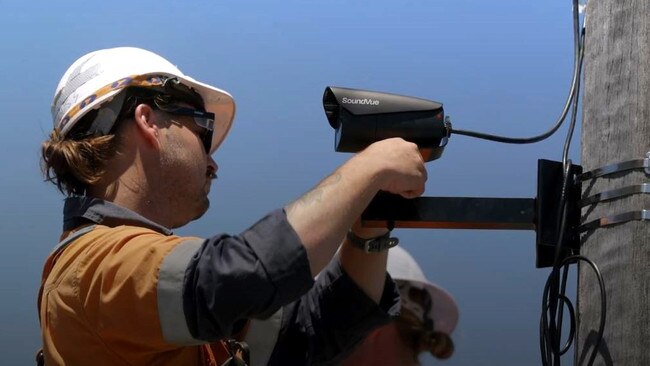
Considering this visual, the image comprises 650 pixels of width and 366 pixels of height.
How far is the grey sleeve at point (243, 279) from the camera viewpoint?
6.82 feet

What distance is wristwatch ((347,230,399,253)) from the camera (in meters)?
2.98

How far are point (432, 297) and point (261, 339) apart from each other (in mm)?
1052

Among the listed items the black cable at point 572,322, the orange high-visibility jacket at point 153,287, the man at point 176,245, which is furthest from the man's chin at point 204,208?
the black cable at point 572,322

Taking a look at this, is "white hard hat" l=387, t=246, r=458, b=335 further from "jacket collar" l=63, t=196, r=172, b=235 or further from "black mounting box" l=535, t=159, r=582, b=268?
"jacket collar" l=63, t=196, r=172, b=235

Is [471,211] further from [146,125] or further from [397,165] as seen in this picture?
[146,125]

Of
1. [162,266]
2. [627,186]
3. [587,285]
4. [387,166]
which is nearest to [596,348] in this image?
[587,285]

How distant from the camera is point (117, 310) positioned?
86.2 inches

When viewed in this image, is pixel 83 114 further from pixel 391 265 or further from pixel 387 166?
pixel 391 265

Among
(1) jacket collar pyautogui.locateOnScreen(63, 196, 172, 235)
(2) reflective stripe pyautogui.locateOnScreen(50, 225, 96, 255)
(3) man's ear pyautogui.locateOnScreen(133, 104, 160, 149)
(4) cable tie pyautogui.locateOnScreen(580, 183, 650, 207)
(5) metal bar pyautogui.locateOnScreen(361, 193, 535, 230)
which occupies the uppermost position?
(3) man's ear pyautogui.locateOnScreen(133, 104, 160, 149)

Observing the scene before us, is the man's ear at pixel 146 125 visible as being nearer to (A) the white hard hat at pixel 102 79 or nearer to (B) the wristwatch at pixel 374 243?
(A) the white hard hat at pixel 102 79

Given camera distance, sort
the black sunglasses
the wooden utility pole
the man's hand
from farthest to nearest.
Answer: the black sunglasses → the man's hand → the wooden utility pole

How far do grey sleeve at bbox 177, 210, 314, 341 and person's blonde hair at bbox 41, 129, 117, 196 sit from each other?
2.82ft

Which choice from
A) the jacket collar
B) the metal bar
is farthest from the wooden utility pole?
the jacket collar

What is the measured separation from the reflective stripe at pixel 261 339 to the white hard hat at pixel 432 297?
31.6 inches
